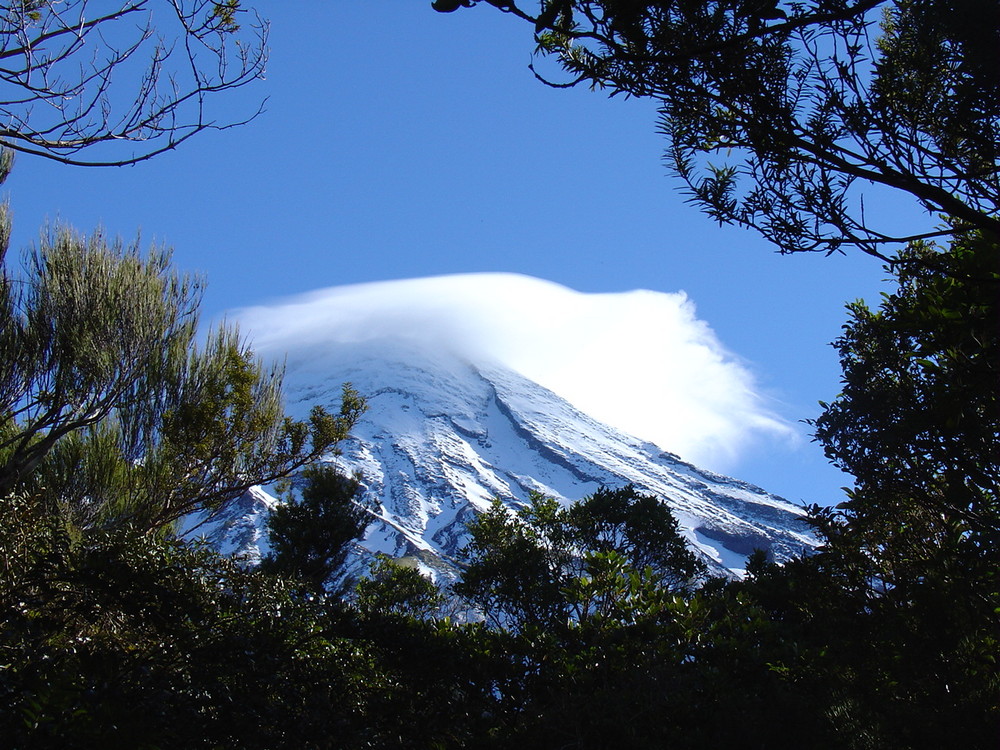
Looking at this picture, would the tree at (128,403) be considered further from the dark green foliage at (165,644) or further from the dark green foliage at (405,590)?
the dark green foliage at (165,644)

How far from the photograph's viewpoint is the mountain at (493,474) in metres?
137

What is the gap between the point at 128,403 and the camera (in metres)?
11.3

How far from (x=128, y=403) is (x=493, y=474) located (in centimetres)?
15525

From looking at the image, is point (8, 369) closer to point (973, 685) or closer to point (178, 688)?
point (178, 688)

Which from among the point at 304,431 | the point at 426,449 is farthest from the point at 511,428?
the point at 304,431

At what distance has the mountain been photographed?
450 ft

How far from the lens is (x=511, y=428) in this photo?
186 m

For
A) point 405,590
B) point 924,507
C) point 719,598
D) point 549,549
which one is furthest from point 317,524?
point 924,507

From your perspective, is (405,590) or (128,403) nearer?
(128,403)

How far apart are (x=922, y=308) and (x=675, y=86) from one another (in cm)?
175

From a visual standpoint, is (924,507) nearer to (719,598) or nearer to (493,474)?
(719,598)

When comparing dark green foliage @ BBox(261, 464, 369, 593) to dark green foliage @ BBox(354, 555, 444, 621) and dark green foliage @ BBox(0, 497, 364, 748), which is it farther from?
dark green foliage @ BBox(0, 497, 364, 748)

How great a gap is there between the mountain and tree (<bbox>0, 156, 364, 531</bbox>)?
371ft

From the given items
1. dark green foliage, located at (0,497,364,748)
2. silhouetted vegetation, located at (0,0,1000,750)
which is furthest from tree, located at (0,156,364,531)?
dark green foliage, located at (0,497,364,748)
